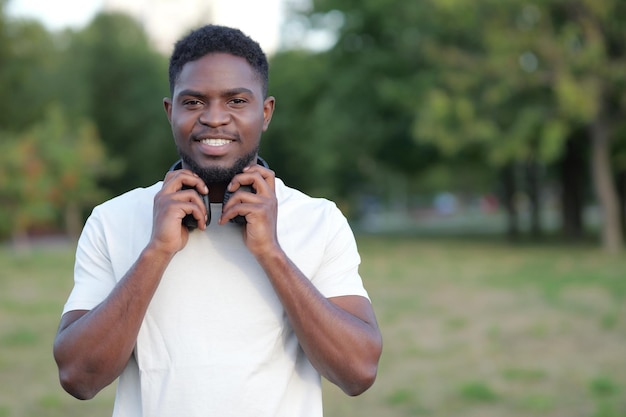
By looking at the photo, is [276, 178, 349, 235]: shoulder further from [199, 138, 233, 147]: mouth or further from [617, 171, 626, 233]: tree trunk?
[617, 171, 626, 233]: tree trunk

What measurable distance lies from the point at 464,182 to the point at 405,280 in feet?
166

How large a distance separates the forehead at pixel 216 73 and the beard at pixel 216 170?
0.17m

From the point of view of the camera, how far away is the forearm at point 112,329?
1857 millimetres

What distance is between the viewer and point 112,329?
73.2 inches

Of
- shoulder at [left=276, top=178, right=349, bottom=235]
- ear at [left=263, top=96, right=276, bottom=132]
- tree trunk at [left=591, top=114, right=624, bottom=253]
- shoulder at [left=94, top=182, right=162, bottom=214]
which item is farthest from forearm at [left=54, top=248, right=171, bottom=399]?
tree trunk at [left=591, top=114, right=624, bottom=253]

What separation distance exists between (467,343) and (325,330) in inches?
309

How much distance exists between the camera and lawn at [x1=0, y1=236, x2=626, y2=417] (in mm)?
6969

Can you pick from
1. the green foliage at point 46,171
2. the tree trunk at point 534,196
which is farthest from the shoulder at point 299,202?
the tree trunk at point 534,196

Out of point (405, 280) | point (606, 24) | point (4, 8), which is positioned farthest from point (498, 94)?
point (4, 8)

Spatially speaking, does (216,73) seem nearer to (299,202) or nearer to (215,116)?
(215,116)

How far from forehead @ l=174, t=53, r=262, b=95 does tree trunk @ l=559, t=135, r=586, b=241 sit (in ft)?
90.6

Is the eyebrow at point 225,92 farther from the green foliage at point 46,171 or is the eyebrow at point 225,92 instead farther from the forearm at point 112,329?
the green foliage at point 46,171

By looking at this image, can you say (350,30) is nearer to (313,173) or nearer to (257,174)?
(313,173)

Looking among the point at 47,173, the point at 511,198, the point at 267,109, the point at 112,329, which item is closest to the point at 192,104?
the point at 267,109
